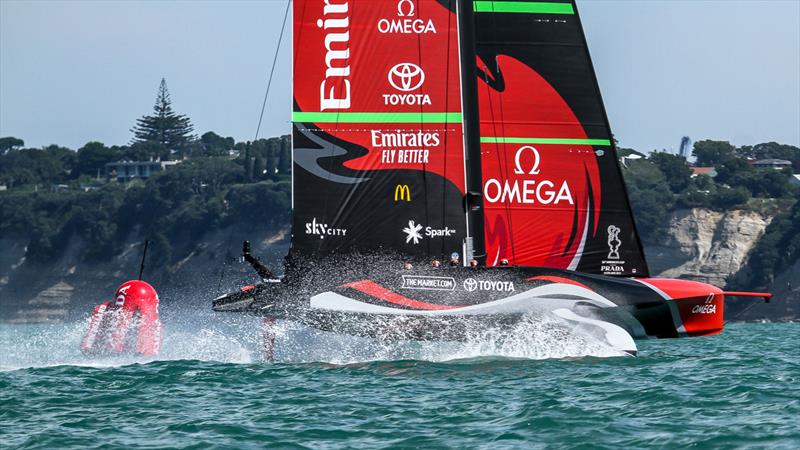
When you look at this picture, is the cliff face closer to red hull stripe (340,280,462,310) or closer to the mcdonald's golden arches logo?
the mcdonald's golden arches logo

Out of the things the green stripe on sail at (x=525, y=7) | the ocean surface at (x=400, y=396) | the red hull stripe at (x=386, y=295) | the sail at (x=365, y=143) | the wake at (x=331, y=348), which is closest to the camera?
the ocean surface at (x=400, y=396)

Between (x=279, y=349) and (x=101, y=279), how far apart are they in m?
63.8

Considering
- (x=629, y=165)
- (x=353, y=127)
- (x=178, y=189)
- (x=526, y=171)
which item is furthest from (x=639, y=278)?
(x=178, y=189)

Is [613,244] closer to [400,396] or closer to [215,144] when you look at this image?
[400,396]

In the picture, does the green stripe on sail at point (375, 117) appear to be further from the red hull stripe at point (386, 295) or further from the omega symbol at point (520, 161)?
the red hull stripe at point (386, 295)

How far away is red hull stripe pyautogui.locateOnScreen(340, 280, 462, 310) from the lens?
1530cm

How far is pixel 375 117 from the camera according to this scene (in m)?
16.4

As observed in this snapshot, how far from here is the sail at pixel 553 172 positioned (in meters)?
17.1

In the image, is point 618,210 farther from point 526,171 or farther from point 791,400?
point 791,400

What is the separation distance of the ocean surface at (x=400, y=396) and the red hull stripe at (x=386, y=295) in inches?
25.7

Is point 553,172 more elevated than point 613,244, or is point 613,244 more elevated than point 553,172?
point 553,172

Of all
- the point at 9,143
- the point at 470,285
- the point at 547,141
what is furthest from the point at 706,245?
the point at 9,143

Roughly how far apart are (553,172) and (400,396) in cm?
584

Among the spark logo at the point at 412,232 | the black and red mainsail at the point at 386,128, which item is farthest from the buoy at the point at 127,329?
the spark logo at the point at 412,232
